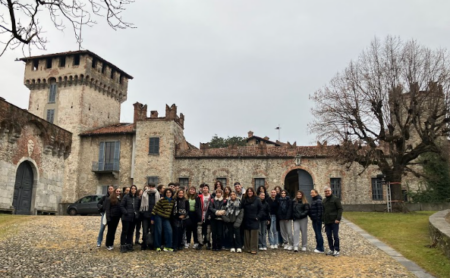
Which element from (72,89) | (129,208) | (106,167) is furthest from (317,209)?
(72,89)

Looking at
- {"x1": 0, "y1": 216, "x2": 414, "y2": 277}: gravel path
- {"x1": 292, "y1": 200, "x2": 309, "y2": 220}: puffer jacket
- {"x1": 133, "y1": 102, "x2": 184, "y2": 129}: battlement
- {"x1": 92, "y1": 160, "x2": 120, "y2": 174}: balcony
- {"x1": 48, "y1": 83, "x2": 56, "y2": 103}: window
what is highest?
{"x1": 48, "y1": 83, "x2": 56, "y2": 103}: window

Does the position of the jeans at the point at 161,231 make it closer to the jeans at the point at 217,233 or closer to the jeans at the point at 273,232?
the jeans at the point at 217,233

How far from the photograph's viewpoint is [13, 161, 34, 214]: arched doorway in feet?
58.5

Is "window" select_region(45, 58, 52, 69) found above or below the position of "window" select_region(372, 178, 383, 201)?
above

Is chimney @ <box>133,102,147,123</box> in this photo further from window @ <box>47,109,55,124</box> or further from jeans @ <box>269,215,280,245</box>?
jeans @ <box>269,215,280,245</box>

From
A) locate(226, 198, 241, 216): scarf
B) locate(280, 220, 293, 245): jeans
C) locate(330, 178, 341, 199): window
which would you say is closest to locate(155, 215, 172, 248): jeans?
locate(226, 198, 241, 216): scarf

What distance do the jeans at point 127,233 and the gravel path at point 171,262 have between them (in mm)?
328

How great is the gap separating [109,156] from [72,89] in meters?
7.85

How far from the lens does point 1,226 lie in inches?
478

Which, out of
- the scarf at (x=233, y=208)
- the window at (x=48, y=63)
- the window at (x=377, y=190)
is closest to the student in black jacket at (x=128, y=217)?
the scarf at (x=233, y=208)

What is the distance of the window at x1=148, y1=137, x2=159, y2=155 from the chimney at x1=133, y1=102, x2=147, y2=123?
2.05 meters

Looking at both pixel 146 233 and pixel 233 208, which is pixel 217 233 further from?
pixel 146 233

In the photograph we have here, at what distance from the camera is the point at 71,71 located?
32.8 m

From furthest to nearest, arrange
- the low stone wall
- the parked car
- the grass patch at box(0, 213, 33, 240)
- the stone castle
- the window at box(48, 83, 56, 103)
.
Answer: the window at box(48, 83, 56, 103), the stone castle, the parked car, the grass patch at box(0, 213, 33, 240), the low stone wall
